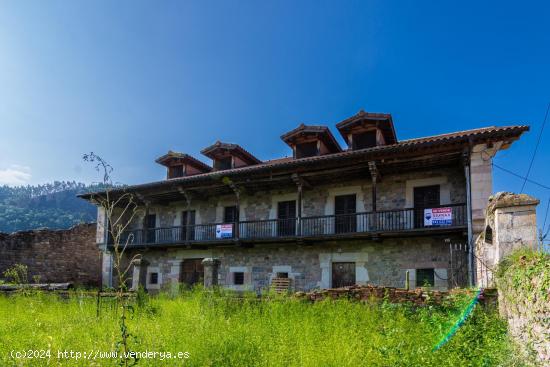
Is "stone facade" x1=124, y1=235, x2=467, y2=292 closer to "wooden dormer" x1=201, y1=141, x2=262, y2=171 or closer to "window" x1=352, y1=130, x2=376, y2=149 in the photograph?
"window" x1=352, y1=130, x2=376, y2=149

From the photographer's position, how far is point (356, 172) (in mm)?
13047

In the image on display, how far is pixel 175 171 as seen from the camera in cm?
1875

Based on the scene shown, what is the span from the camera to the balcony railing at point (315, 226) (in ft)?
37.0

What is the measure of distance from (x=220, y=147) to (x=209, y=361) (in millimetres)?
12878

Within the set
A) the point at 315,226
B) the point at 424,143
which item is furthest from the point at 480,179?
the point at 315,226

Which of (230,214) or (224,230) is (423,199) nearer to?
(224,230)

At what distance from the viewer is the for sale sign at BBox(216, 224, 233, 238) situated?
14.8 meters

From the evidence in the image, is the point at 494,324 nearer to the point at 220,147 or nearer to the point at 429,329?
the point at 429,329

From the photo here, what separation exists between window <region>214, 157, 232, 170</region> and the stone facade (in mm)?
3580

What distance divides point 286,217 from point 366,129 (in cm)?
428

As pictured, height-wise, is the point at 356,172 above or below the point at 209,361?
above

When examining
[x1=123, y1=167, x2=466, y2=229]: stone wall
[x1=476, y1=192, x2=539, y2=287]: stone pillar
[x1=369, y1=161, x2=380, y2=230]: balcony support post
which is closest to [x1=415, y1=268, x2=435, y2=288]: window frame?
[x1=369, y1=161, x2=380, y2=230]: balcony support post

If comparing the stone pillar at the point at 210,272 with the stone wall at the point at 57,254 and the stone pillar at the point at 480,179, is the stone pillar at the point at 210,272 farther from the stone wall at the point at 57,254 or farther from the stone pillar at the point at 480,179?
the stone wall at the point at 57,254

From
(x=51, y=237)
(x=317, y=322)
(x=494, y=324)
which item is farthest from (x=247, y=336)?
(x=51, y=237)
